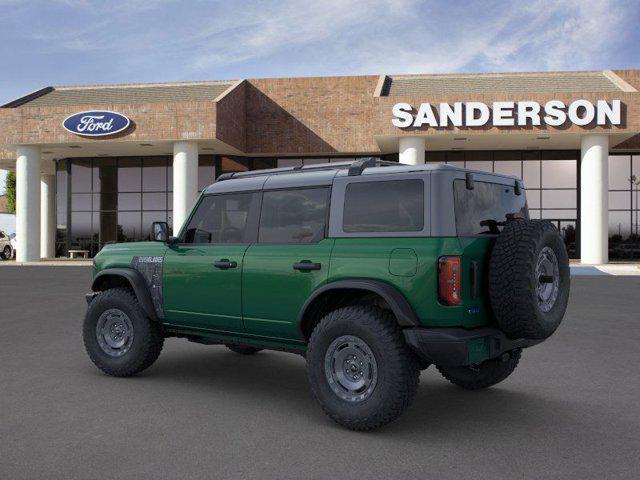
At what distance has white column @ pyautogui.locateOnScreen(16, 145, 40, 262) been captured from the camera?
3416 centimetres

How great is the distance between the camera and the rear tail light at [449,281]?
487 centimetres

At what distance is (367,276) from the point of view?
204 inches

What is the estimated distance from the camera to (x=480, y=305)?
16.8 feet

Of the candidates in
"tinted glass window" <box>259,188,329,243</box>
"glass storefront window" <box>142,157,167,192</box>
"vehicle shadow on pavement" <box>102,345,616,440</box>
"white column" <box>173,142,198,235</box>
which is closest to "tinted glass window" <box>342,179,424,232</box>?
"tinted glass window" <box>259,188,329,243</box>

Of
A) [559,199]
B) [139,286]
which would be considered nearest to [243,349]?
[139,286]

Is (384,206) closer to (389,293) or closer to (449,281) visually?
(389,293)

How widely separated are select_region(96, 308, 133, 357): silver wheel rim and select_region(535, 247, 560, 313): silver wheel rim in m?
4.17

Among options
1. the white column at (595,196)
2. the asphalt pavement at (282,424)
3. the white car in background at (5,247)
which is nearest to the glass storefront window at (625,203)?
the white column at (595,196)

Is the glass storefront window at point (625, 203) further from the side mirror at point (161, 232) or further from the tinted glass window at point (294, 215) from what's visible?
the side mirror at point (161, 232)

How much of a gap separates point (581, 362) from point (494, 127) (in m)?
23.9

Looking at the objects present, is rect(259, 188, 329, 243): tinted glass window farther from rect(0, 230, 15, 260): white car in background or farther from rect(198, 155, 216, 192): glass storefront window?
rect(0, 230, 15, 260): white car in background

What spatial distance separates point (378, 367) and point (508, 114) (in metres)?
27.0

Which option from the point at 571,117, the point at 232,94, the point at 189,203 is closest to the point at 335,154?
the point at 232,94

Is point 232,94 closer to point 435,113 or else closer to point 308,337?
point 435,113
